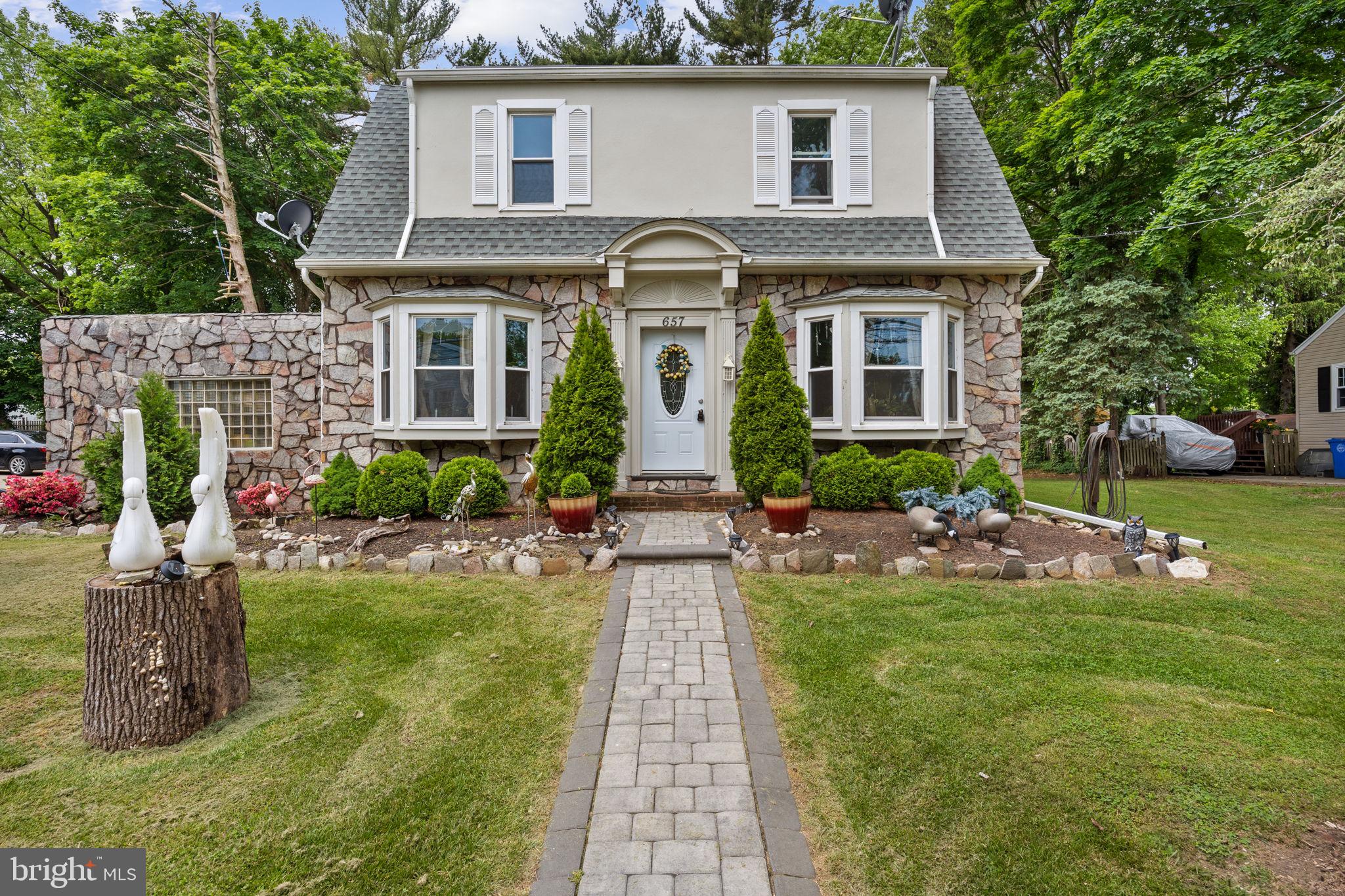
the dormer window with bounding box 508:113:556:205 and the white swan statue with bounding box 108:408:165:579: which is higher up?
the dormer window with bounding box 508:113:556:205

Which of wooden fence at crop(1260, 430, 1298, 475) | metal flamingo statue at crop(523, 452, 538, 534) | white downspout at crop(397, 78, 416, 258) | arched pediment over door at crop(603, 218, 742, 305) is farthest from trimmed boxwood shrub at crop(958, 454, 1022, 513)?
wooden fence at crop(1260, 430, 1298, 475)

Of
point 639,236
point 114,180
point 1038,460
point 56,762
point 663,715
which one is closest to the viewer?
point 56,762

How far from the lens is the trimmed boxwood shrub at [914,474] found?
23.2 ft

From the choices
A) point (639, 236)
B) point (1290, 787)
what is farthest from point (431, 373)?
point (1290, 787)

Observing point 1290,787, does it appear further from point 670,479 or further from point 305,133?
point 305,133

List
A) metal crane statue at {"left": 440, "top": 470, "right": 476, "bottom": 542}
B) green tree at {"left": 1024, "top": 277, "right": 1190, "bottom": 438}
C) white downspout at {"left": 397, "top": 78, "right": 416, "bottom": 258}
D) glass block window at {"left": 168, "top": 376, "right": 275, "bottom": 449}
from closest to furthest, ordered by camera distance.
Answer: metal crane statue at {"left": 440, "top": 470, "right": 476, "bottom": 542} < white downspout at {"left": 397, "top": 78, "right": 416, "bottom": 258} < glass block window at {"left": 168, "top": 376, "right": 275, "bottom": 449} < green tree at {"left": 1024, "top": 277, "right": 1190, "bottom": 438}

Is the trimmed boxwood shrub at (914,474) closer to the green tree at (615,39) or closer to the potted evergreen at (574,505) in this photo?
the potted evergreen at (574,505)

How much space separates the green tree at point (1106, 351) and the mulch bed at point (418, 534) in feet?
40.1

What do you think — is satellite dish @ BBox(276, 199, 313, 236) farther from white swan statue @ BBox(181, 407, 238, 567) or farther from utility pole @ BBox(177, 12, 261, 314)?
white swan statue @ BBox(181, 407, 238, 567)

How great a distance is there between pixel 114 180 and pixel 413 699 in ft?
54.6

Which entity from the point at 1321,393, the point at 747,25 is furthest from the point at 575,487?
the point at 1321,393

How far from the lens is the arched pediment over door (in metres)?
7.49

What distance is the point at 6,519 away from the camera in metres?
7.72

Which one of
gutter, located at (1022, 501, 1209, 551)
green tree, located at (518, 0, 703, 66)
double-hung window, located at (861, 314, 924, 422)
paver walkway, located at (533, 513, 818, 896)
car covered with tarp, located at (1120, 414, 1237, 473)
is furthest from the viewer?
green tree, located at (518, 0, 703, 66)
